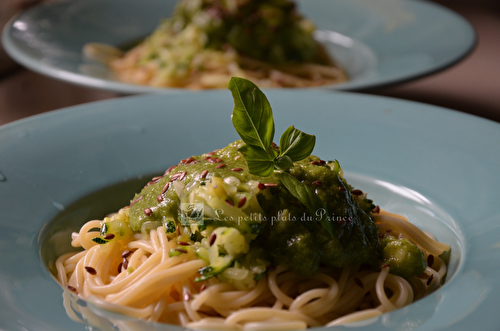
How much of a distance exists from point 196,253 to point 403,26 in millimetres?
5077

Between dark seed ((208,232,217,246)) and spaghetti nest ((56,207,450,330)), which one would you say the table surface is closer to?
spaghetti nest ((56,207,450,330))

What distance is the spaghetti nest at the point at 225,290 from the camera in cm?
245

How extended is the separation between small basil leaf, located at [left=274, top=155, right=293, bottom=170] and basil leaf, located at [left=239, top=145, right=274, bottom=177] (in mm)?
29

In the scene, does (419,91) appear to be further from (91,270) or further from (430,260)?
(91,270)

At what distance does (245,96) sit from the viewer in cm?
254

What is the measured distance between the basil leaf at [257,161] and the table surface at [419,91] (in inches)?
131

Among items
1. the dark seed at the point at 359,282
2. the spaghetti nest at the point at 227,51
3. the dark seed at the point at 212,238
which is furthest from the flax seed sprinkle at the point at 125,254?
the spaghetti nest at the point at 227,51

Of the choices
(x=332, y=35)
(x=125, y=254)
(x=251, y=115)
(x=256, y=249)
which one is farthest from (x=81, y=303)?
(x=332, y=35)

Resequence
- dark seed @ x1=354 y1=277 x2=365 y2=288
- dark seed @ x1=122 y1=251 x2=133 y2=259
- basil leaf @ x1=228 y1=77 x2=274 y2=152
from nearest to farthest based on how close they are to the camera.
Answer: basil leaf @ x1=228 y1=77 x2=274 y2=152, dark seed @ x1=354 y1=277 x2=365 y2=288, dark seed @ x1=122 y1=251 x2=133 y2=259

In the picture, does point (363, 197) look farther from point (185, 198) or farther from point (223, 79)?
point (223, 79)

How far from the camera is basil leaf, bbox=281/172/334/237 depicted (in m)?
2.44

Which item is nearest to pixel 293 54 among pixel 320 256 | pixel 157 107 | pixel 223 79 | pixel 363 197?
pixel 223 79

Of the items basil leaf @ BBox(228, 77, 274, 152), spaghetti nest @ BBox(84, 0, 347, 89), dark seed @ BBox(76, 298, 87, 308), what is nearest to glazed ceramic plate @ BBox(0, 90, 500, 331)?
dark seed @ BBox(76, 298, 87, 308)

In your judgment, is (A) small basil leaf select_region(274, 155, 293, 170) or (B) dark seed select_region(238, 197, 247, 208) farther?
(A) small basil leaf select_region(274, 155, 293, 170)
